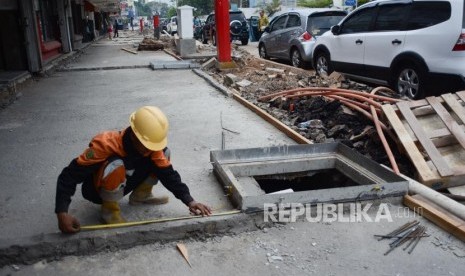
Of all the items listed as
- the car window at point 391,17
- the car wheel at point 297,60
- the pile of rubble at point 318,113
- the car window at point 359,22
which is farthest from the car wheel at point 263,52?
the car window at point 391,17

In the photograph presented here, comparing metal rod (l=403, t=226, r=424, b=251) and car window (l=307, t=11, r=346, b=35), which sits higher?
car window (l=307, t=11, r=346, b=35)

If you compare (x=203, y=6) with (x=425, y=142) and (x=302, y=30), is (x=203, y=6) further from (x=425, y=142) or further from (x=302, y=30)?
(x=425, y=142)

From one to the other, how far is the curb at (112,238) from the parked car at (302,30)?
29.5 feet

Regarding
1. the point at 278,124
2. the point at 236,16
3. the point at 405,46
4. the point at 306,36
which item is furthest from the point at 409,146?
the point at 236,16

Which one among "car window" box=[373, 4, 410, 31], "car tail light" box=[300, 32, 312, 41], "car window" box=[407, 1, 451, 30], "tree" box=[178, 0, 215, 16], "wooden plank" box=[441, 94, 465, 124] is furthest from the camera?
"tree" box=[178, 0, 215, 16]

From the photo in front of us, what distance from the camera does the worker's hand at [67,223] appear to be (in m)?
2.88

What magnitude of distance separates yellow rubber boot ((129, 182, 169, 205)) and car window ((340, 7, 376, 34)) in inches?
255

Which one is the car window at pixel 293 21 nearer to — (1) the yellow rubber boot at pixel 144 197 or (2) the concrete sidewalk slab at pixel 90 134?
(2) the concrete sidewalk slab at pixel 90 134

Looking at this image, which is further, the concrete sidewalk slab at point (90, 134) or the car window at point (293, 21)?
the car window at point (293, 21)

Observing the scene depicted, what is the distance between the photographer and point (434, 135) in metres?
4.54

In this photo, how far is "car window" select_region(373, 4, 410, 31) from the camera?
756cm

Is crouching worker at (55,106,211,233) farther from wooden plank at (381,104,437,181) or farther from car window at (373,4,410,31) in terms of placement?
car window at (373,4,410,31)

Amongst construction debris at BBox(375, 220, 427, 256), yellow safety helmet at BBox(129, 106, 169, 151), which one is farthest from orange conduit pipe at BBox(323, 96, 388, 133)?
yellow safety helmet at BBox(129, 106, 169, 151)

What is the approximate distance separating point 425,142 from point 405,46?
3.48m
